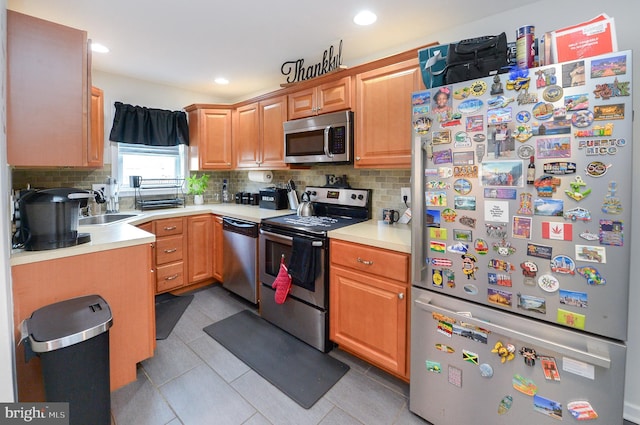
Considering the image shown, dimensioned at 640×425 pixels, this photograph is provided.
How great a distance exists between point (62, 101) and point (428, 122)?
6.47 feet

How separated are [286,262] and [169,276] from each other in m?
1.53

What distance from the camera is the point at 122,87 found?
3209 mm

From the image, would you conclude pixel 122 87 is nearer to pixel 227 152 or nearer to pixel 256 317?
pixel 227 152

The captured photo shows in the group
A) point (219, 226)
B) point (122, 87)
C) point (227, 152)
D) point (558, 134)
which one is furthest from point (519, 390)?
point (122, 87)

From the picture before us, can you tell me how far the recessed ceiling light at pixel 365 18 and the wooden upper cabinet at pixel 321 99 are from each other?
1.26ft

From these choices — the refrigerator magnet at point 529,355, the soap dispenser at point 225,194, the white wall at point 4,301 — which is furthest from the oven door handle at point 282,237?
the soap dispenser at point 225,194

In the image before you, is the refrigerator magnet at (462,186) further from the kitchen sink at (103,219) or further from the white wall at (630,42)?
the kitchen sink at (103,219)

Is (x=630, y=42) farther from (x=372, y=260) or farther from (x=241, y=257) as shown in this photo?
(x=241, y=257)

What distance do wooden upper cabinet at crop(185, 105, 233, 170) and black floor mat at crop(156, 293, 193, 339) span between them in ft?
5.16

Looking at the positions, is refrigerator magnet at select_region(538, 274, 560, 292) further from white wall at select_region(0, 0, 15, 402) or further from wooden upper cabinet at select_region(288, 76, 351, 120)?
white wall at select_region(0, 0, 15, 402)

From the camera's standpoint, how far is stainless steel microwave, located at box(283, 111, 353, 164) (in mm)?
2354

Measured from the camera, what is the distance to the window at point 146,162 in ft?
10.8

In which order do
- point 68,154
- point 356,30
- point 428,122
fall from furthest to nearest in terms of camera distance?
point 356,30 < point 68,154 < point 428,122

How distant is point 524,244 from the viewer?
1.22m
